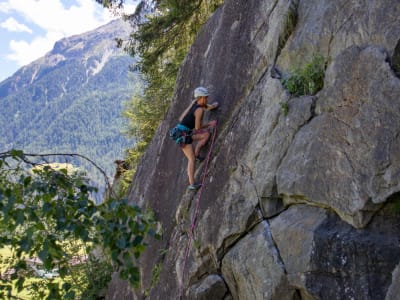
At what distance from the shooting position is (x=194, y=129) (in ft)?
33.7

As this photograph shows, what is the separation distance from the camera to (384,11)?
6.59 metres

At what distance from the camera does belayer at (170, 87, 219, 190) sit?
396 inches

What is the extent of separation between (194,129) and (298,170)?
363 centimetres

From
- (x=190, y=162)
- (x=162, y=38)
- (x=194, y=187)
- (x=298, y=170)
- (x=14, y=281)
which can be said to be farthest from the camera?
(x=162, y=38)

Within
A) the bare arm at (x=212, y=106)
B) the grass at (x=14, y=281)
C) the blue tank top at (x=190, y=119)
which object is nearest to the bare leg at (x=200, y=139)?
the blue tank top at (x=190, y=119)

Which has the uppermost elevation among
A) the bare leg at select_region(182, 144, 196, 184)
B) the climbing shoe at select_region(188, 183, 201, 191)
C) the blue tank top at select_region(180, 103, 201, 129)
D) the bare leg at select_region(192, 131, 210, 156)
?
the blue tank top at select_region(180, 103, 201, 129)

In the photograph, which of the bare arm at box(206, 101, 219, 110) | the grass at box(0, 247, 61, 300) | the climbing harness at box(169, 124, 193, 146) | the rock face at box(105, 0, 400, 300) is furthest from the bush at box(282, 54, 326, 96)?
the grass at box(0, 247, 61, 300)

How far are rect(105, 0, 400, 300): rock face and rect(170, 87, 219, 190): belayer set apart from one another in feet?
0.81

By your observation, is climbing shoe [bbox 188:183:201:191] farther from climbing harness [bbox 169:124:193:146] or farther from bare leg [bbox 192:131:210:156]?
climbing harness [bbox 169:124:193:146]

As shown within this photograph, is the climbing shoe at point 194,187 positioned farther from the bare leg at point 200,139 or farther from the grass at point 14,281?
the grass at point 14,281

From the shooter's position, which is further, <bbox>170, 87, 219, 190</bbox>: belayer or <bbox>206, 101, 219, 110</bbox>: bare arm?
<bbox>206, 101, 219, 110</bbox>: bare arm

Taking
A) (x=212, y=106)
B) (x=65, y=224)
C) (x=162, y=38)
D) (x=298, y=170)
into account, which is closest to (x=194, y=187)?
(x=212, y=106)

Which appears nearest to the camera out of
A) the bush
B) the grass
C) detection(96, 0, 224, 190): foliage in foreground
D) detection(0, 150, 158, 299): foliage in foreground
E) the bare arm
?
detection(0, 150, 158, 299): foliage in foreground

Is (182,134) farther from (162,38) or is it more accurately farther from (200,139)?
(162,38)
